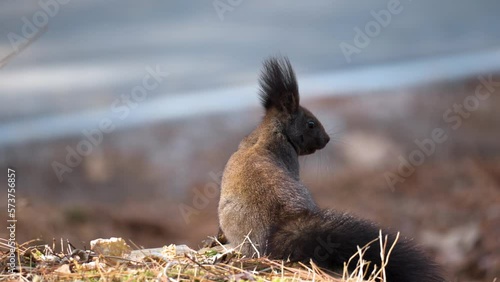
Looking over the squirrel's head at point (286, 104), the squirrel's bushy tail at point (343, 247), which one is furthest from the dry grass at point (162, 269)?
the squirrel's head at point (286, 104)

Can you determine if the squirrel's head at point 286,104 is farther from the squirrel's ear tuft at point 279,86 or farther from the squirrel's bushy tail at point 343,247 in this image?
the squirrel's bushy tail at point 343,247

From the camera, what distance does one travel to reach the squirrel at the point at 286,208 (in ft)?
10.3

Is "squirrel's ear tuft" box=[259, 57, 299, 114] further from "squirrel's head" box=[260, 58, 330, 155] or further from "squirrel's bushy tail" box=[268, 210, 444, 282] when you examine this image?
"squirrel's bushy tail" box=[268, 210, 444, 282]

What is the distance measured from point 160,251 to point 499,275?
5.13 meters

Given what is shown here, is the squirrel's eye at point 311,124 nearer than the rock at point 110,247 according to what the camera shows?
No

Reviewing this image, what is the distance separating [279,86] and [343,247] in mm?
1372

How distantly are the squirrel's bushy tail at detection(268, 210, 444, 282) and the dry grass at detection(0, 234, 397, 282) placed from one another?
1.5 inches

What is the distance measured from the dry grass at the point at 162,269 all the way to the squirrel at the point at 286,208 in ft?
0.22

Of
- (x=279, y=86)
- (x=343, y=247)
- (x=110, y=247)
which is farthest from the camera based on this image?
(x=279, y=86)

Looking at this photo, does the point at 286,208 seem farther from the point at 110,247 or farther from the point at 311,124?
the point at 311,124

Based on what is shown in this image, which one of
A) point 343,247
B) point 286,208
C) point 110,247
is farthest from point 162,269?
point 286,208

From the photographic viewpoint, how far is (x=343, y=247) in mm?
3172

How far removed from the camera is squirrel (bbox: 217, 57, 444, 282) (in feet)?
10.3

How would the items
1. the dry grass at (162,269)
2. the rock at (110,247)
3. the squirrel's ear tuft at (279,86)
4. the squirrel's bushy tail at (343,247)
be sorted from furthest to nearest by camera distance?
the squirrel's ear tuft at (279,86)
the rock at (110,247)
the squirrel's bushy tail at (343,247)
the dry grass at (162,269)
